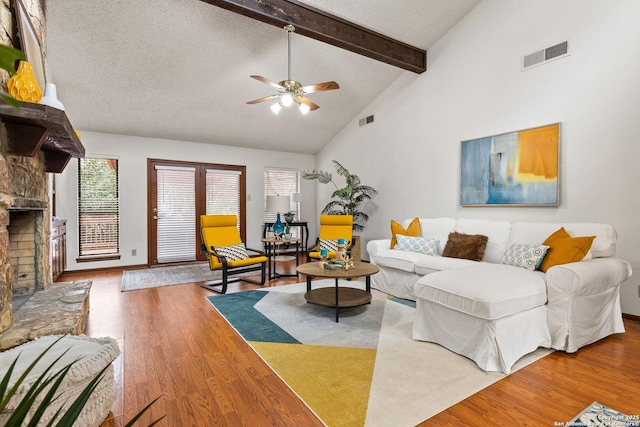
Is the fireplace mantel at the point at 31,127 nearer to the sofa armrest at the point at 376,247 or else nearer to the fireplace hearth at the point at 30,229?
the fireplace hearth at the point at 30,229

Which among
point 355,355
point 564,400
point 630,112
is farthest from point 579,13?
point 355,355

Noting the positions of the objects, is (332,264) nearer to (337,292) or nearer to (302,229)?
(337,292)

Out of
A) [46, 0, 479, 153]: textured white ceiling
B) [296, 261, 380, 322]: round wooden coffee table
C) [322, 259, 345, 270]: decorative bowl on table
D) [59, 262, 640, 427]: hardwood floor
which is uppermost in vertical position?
[46, 0, 479, 153]: textured white ceiling

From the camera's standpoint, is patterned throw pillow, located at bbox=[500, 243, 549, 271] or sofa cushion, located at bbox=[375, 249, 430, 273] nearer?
patterned throw pillow, located at bbox=[500, 243, 549, 271]

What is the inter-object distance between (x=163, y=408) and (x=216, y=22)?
407cm

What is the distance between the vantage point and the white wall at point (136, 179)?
18.4 ft

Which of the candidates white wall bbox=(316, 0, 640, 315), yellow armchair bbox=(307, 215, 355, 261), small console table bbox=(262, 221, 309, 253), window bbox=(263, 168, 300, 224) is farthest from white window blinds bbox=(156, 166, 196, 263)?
white wall bbox=(316, 0, 640, 315)

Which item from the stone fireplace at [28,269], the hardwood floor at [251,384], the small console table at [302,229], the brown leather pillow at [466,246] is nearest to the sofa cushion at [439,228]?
the brown leather pillow at [466,246]

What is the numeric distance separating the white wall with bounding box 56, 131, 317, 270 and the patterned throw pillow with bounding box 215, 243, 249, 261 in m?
2.55

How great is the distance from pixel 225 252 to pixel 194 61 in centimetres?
264

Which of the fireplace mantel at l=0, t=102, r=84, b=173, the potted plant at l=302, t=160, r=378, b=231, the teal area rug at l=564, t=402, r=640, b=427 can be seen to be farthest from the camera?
the potted plant at l=302, t=160, r=378, b=231

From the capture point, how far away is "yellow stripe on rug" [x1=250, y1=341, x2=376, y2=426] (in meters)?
1.89

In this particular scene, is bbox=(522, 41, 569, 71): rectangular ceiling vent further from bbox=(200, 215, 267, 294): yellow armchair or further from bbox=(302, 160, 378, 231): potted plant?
bbox=(200, 215, 267, 294): yellow armchair

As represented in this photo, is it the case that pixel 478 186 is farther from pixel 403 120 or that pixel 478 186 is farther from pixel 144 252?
pixel 144 252
